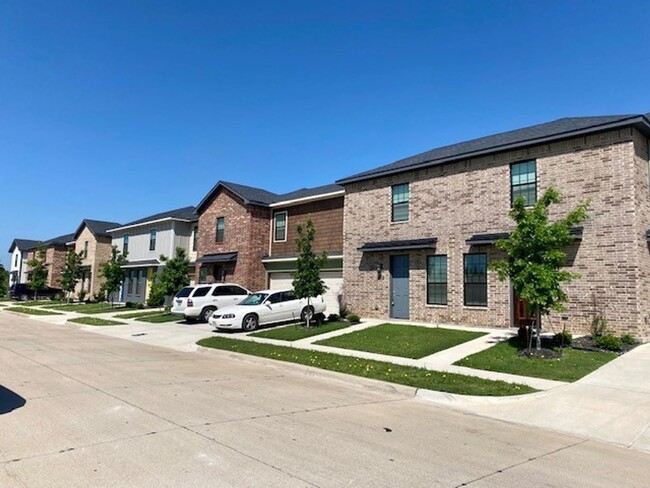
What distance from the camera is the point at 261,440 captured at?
582 cm

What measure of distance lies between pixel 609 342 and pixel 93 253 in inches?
1651

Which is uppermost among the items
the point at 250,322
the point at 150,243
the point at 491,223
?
the point at 150,243

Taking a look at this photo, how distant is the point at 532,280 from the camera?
12258 millimetres

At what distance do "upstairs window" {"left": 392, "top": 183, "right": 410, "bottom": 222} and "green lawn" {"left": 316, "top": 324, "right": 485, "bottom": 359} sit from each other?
4847 mm

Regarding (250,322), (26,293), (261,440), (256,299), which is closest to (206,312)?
(256,299)

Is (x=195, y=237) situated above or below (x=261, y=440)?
above

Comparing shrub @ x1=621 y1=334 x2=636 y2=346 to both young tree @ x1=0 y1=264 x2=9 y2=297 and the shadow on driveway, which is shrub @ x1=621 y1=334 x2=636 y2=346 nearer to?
the shadow on driveway

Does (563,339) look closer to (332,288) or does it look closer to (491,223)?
(491,223)

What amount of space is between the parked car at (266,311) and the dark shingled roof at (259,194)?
6.31 m

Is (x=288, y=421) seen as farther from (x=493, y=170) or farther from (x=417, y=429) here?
(x=493, y=170)

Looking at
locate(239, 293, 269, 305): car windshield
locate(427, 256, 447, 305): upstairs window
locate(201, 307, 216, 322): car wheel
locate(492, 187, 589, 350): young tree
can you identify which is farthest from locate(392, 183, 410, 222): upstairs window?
locate(201, 307, 216, 322): car wheel

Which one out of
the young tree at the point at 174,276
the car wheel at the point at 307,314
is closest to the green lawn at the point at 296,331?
the car wheel at the point at 307,314

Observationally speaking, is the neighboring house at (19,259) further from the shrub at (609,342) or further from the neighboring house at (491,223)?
the shrub at (609,342)

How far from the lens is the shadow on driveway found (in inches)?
274
